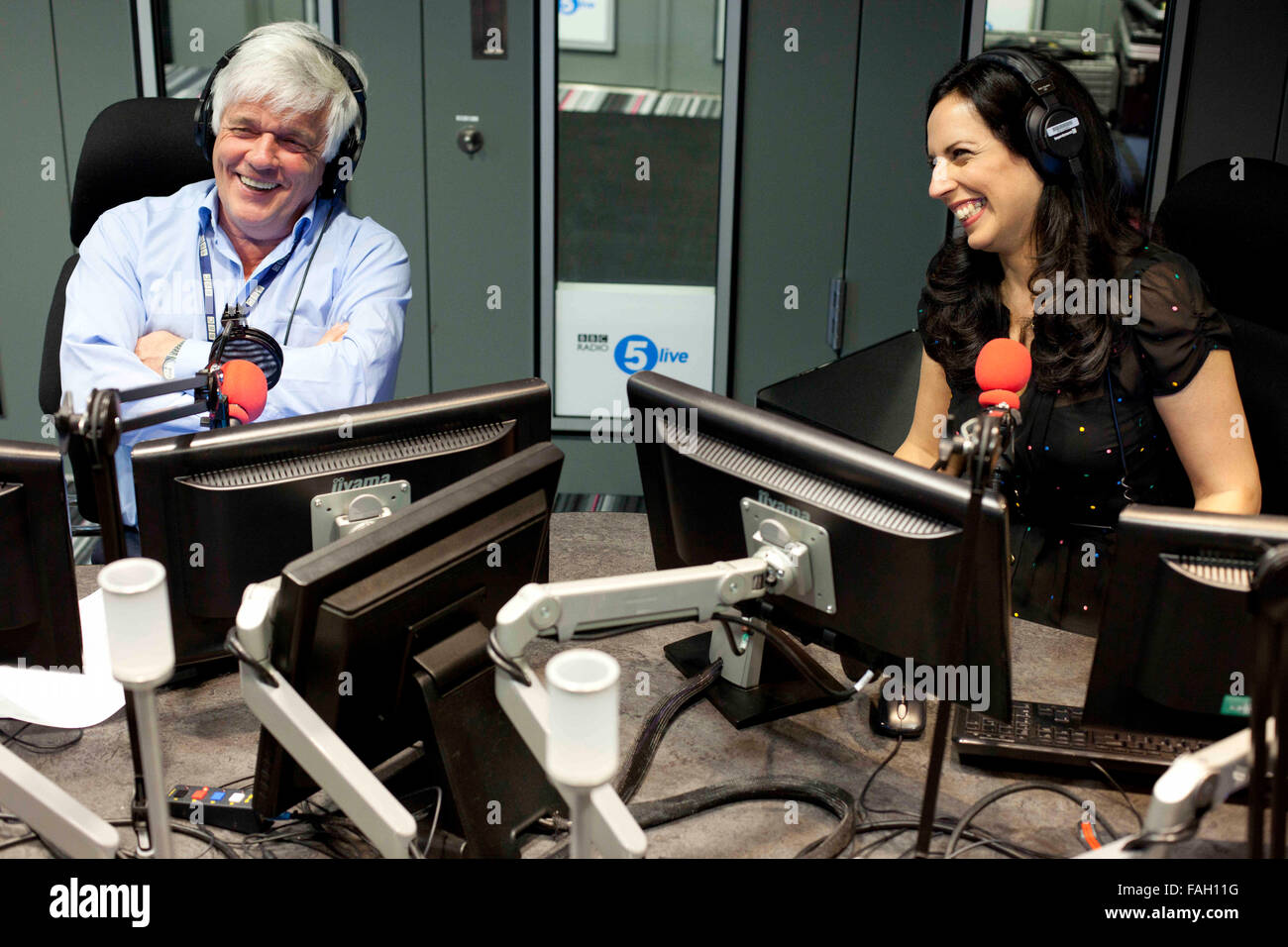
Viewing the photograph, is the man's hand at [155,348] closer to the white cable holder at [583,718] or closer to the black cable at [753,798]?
the black cable at [753,798]

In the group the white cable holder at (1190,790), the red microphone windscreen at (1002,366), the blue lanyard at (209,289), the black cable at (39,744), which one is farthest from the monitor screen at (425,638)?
the blue lanyard at (209,289)

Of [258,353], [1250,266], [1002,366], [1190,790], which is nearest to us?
[1190,790]

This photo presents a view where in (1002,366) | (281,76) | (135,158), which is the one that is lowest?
(1002,366)

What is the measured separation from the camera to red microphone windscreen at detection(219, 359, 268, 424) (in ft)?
4.23

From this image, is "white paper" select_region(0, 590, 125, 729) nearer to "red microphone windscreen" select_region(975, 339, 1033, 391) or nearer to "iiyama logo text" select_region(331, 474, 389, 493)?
"iiyama logo text" select_region(331, 474, 389, 493)

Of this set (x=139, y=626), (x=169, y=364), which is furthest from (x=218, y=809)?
(x=169, y=364)

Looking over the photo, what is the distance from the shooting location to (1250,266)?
1.84 metres

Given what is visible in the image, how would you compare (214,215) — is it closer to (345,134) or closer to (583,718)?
(345,134)

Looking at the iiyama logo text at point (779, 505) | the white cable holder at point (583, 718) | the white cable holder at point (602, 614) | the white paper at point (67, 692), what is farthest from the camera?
the white paper at point (67, 692)

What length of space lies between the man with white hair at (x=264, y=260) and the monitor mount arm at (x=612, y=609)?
961 mm

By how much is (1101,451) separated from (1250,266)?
398mm

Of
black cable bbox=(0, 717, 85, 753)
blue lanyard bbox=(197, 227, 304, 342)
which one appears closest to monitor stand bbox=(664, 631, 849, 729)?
black cable bbox=(0, 717, 85, 753)

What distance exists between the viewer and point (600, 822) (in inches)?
34.0

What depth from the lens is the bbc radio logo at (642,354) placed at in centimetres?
342
